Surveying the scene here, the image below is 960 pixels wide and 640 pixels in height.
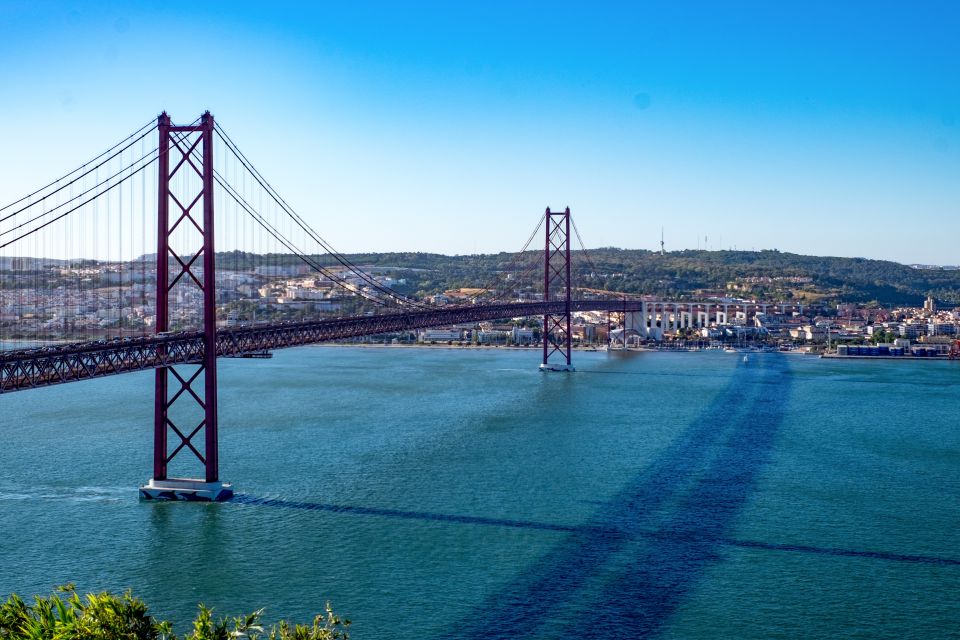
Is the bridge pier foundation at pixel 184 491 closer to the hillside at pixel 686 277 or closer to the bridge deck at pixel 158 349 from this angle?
the bridge deck at pixel 158 349

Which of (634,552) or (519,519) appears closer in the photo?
(634,552)

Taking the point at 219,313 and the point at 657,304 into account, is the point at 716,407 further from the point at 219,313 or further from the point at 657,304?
the point at 657,304

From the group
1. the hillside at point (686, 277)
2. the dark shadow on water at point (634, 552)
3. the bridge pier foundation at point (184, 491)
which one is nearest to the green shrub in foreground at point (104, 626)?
the dark shadow on water at point (634, 552)

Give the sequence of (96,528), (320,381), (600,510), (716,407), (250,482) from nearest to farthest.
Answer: (96,528), (600,510), (250,482), (716,407), (320,381)

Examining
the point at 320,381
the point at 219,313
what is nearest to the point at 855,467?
the point at 320,381

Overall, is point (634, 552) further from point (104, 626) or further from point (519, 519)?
point (104, 626)

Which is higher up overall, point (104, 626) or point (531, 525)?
point (104, 626)

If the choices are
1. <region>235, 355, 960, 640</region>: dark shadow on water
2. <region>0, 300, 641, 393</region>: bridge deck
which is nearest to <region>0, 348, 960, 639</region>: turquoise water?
<region>235, 355, 960, 640</region>: dark shadow on water

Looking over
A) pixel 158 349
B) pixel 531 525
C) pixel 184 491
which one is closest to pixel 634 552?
pixel 531 525
